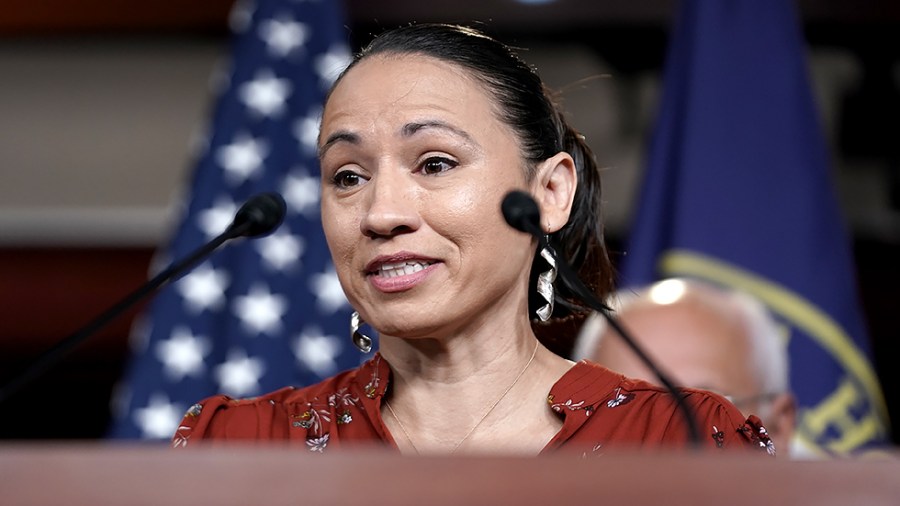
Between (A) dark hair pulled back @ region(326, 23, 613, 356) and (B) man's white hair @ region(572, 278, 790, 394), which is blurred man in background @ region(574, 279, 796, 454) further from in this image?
(A) dark hair pulled back @ region(326, 23, 613, 356)

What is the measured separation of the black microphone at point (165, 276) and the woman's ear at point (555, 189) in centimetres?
34

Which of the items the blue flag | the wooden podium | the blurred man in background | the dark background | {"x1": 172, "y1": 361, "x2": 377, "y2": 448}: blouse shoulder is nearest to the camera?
the wooden podium

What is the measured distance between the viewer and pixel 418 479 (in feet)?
2.49

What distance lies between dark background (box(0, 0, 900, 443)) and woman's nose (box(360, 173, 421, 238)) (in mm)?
2607

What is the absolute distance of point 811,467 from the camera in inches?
31.0

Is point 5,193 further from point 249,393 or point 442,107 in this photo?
point 442,107

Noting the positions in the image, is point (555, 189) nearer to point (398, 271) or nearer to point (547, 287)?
point (547, 287)

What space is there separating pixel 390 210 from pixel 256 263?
6.07 ft

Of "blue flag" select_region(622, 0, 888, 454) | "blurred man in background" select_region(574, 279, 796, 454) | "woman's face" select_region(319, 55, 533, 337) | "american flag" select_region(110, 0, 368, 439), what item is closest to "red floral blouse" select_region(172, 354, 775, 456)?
"woman's face" select_region(319, 55, 533, 337)

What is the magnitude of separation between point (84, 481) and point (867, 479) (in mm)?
454

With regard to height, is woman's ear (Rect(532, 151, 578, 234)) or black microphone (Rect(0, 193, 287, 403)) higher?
black microphone (Rect(0, 193, 287, 403))

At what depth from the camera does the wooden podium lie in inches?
29.5

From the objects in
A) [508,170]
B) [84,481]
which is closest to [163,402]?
[508,170]

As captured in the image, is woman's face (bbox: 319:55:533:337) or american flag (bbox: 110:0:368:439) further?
american flag (bbox: 110:0:368:439)
